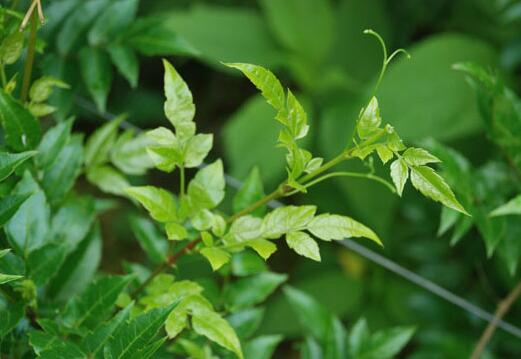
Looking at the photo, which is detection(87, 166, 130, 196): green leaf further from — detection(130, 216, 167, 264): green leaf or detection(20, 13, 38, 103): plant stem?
detection(20, 13, 38, 103): plant stem

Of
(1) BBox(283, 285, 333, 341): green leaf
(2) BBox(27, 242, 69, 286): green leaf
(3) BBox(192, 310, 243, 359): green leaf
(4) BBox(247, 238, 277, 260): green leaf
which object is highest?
(4) BBox(247, 238, 277, 260): green leaf

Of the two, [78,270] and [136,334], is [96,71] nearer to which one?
[78,270]

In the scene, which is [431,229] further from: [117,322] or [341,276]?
[117,322]

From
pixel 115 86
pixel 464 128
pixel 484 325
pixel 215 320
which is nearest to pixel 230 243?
pixel 215 320

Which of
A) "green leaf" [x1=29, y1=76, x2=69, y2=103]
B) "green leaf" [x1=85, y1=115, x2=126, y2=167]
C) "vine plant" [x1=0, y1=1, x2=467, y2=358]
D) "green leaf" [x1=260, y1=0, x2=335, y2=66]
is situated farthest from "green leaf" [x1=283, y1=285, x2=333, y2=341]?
"green leaf" [x1=260, y1=0, x2=335, y2=66]

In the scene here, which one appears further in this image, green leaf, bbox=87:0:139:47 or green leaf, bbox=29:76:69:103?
green leaf, bbox=87:0:139:47

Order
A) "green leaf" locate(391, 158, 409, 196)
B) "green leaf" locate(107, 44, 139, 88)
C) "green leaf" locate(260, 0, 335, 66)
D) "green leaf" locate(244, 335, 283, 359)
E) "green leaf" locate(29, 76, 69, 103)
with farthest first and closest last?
"green leaf" locate(260, 0, 335, 66), "green leaf" locate(107, 44, 139, 88), "green leaf" locate(244, 335, 283, 359), "green leaf" locate(29, 76, 69, 103), "green leaf" locate(391, 158, 409, 196)

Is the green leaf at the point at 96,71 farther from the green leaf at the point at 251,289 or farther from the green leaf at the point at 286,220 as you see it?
the green leaf at the point at 286,220

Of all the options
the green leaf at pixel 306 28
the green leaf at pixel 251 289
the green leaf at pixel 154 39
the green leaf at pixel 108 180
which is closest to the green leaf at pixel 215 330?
the green leaf at pixel 251 289
